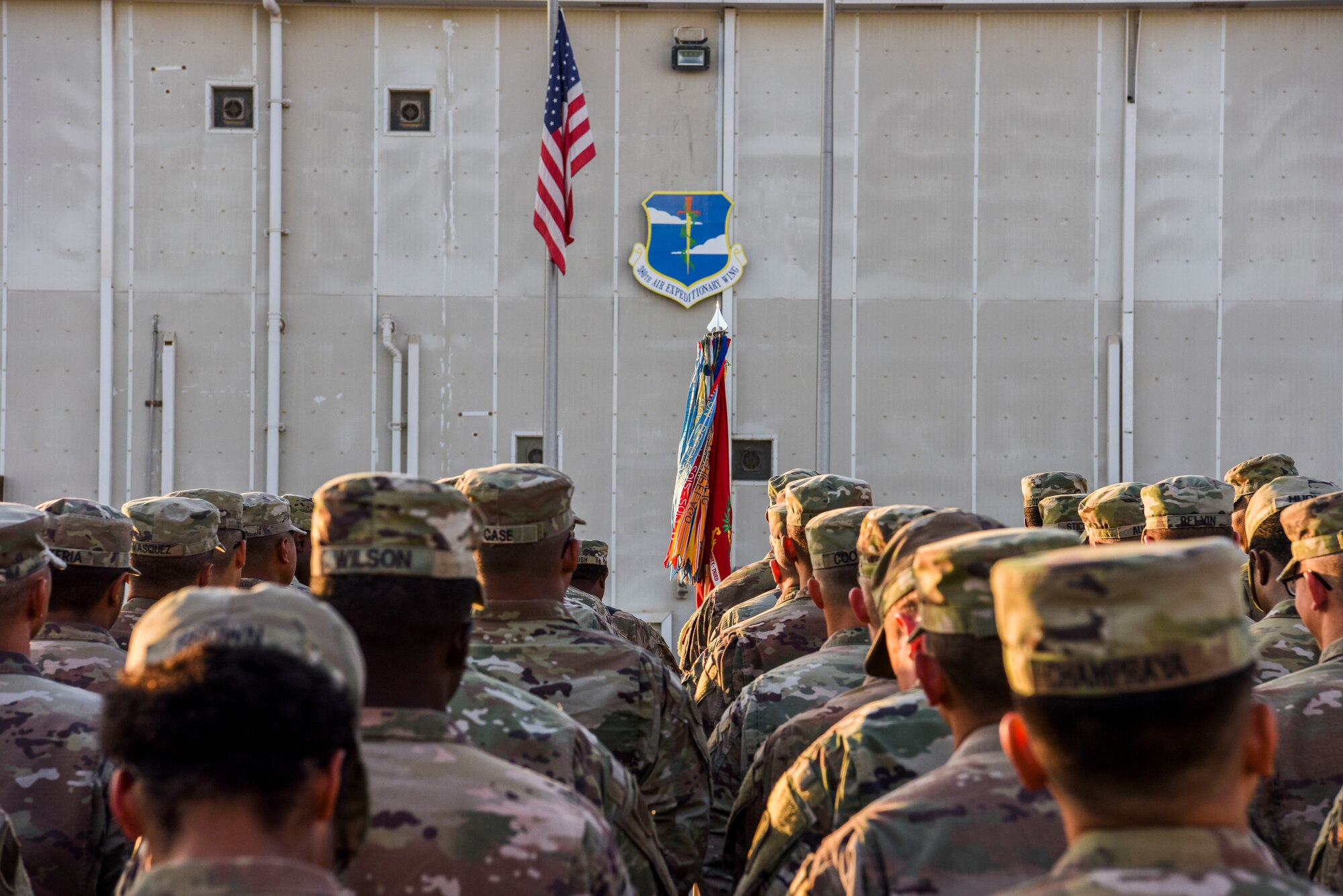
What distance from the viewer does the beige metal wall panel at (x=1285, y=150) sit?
1259 cm

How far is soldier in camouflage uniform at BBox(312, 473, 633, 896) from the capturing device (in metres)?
1.87

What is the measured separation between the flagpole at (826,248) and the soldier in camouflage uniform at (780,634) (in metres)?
5.93

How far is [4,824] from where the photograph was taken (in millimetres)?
2334

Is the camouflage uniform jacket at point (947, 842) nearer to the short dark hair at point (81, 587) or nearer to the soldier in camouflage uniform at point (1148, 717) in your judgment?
the soldier in camouflage uniform at point (1148, 717)

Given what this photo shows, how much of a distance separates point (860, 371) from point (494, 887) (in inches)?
441

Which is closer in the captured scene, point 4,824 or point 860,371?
point 4,824

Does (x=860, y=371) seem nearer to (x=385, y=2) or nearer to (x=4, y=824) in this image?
(x=385, y=2)

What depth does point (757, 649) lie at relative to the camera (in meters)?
4.62

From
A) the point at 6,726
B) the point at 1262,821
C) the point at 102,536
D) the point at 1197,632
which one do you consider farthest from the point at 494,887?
the point at 102,536

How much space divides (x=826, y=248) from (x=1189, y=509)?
265 inches

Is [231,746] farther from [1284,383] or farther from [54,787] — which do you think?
[1284,383]

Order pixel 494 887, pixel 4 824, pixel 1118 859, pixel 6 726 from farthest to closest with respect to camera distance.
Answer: pixel 6 726 < pixel 4 824 < pixel 494 887 < pixel 1118 859

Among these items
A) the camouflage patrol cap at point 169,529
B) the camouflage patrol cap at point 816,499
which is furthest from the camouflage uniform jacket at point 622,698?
the camouflage patrol cap at point 169,529

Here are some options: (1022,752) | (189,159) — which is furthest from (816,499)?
(189,159)
